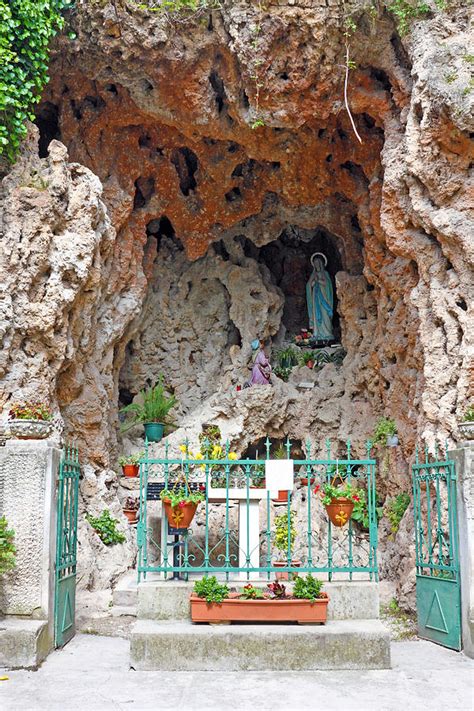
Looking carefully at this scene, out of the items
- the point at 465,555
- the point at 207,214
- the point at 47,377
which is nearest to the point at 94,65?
the point at 207,214

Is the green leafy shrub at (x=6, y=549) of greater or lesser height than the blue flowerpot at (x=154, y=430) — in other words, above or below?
below

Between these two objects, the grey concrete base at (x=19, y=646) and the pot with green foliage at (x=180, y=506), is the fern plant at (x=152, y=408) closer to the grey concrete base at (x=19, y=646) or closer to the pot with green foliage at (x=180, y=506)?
the pot with green foliage at (x=180, y=506)

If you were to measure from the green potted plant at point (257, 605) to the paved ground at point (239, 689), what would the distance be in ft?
1.63

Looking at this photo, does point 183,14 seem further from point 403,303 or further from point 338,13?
point 403,303

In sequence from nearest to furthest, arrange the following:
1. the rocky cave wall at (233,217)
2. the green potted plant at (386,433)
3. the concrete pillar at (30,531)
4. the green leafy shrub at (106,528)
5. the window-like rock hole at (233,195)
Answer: the concrete pillar at (30,531), the rocky cave wall at (233,217), the green leafy shrub at (106,528), the green potted plant at (386,433), the window-like rock hole at (233,195)

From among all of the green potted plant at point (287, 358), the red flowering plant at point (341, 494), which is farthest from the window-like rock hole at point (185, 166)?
the red flowering plant at point (341, 494)

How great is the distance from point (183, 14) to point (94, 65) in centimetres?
160

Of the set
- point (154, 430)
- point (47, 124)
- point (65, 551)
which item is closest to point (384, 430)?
point (154, 430)

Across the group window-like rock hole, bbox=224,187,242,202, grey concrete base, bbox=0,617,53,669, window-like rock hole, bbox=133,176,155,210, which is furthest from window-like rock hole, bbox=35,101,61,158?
grey concrete base, bbox=0,617,53,669

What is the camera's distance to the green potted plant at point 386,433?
35.2 ft

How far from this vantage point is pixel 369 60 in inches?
389

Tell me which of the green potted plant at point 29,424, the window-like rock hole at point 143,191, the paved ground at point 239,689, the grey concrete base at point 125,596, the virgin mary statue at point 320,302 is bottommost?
the paved ground at point 239,689

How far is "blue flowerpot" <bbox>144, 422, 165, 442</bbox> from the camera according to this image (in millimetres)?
12141

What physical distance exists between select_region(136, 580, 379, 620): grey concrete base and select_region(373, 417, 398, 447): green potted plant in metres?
4.10
